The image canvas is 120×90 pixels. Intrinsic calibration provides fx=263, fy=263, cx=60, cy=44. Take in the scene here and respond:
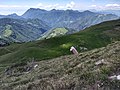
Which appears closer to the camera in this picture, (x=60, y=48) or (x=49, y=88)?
(x=49, y=88)

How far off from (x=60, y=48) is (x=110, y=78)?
104 meters

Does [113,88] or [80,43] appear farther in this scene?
[80,43]

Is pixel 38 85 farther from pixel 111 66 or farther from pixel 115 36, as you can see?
pixel 115 36

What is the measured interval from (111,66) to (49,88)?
4898 millimetres

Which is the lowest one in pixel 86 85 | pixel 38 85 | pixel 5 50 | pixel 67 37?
pixel 5 50

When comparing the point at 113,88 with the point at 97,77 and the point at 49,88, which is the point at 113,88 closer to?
the point at 97,77

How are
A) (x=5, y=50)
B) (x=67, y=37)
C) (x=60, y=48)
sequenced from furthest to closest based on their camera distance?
1. (x=5, y=50)
2. (x=67, y=37)
3. (x=60, y=48)

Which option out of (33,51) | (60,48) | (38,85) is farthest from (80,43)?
(38,85)

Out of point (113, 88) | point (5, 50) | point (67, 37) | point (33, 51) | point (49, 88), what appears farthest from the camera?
point (5, 50)

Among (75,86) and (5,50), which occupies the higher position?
(75,86)

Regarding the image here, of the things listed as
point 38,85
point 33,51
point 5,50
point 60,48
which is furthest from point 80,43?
point 38,85

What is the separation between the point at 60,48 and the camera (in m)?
121

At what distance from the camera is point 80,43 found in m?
129

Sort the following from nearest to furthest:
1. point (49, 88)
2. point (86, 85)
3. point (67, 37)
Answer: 1. point (86, 85)
2. point (49, 88)
3. point (67, 37)
